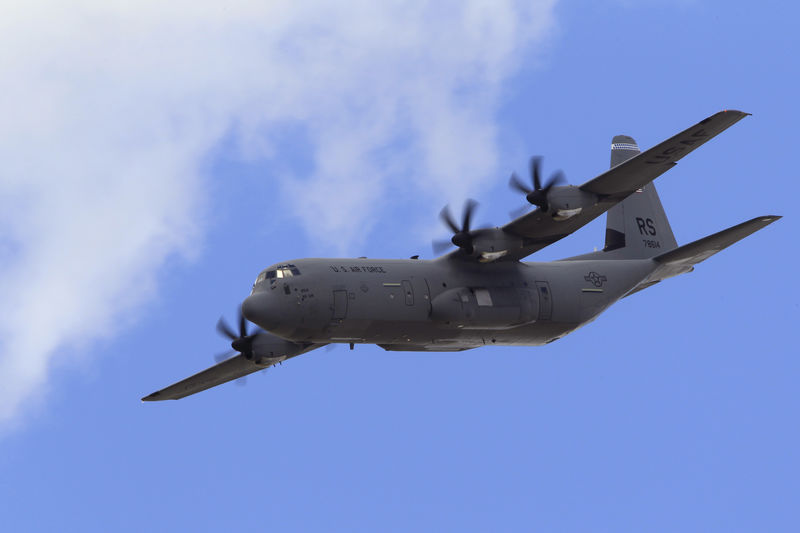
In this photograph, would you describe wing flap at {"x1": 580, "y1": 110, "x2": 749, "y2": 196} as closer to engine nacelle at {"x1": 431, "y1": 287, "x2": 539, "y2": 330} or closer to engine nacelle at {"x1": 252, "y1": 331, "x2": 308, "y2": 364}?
engine nacelle at {"x1": 431, "y1": 287, "x2": 539, "y2": 330}

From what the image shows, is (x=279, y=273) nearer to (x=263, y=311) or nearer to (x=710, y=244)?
(x=263, y=311)

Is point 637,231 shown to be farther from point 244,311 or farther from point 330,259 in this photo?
point 244,311

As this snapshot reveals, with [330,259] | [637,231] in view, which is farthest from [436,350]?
[637,231]

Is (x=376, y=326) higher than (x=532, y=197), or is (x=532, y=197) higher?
(x=532, y=197)

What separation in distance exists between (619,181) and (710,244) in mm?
4020

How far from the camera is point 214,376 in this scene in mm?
36062

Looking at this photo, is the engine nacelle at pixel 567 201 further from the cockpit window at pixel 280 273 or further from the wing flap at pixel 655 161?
the cockpit window at pixel 280 273

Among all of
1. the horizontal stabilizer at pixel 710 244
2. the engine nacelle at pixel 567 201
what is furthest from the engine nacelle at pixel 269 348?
the horizontal stabilizer at pixel 710 244

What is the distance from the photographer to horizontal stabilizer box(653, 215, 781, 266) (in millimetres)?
30728

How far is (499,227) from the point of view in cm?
3138

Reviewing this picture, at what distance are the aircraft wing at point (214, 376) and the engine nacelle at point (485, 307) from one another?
5365 mm

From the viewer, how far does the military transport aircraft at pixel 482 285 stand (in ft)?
96.2

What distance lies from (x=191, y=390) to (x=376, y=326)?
31.7 ft

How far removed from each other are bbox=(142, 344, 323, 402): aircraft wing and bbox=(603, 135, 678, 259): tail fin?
403 inches
